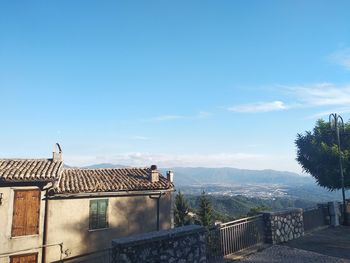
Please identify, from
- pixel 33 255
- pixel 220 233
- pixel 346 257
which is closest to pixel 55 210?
pixel 33 255

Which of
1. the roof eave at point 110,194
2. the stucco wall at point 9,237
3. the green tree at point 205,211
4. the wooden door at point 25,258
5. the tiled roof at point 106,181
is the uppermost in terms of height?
the tiled roof at point 106,181

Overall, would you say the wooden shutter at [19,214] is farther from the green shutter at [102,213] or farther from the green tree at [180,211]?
the green tree at [180,211]

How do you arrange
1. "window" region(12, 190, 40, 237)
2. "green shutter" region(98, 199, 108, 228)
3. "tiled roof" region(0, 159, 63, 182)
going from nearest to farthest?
"tiled roof" region(0, 159, 63, 182) < "window" region(12, 190, 40, 237) < "green shutter" region(98, 199, 108, 228)

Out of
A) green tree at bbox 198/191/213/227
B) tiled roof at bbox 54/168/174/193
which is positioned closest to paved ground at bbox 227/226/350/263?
tiled roof at bbox 54/168/174/193

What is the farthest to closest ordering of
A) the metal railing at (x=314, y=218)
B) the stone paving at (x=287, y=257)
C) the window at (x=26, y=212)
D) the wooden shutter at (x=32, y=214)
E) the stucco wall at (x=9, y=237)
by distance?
the wooden shutter at (x=32, y=214), the window at (x=26, y=212), the metal railing at (x=314, y=218), the stucco wall at (x=9, y=237), the stone paving at (x=287, y=257)

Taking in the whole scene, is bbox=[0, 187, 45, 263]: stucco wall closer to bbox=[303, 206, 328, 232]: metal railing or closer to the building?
the building

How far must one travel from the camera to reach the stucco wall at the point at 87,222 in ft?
57.2

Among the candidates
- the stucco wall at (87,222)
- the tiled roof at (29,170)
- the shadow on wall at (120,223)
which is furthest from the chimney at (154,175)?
the tiled roof at (29,170)

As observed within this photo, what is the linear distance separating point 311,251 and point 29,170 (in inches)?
594

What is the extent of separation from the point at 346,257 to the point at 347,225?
7.55m

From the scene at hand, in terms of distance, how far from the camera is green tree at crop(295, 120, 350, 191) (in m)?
24.2

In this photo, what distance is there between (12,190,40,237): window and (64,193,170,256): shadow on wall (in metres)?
1.78

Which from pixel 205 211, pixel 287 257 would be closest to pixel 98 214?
pixel 287 257

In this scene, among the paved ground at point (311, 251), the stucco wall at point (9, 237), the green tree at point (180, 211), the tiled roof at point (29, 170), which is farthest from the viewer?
the green tree at point (180, 211)
